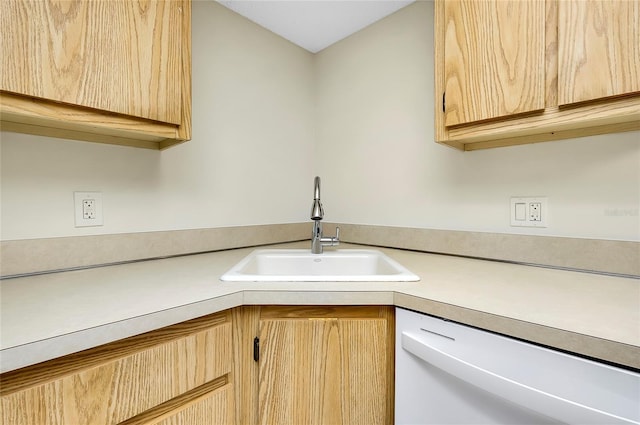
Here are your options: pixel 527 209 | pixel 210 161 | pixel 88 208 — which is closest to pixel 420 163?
pixel 527 209

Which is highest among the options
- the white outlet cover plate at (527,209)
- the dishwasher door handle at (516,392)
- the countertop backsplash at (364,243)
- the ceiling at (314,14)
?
the ceiling at (314,14)

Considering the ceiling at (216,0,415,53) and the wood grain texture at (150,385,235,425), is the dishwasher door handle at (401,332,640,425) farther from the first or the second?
the ceiling at (216,0,415,53)

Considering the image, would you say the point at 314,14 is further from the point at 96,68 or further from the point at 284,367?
the point at 284,367

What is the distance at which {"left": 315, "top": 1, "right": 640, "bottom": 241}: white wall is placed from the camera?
972 mm

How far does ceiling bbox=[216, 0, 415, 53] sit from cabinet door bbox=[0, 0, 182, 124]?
1.78 ft

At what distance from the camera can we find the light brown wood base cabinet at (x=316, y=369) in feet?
2.82

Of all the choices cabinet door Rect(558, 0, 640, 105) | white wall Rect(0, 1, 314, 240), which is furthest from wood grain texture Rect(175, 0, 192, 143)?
cabinet door Rect(558, 0, 640, 105)

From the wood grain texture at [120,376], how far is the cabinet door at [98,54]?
641mm

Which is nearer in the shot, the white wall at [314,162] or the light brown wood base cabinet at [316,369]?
the light brown wood base cabinet at [316,369]

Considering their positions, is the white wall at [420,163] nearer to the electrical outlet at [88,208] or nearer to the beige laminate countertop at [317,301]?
the beige laminate countertop at [317,301]

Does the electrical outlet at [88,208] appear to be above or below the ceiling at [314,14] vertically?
below

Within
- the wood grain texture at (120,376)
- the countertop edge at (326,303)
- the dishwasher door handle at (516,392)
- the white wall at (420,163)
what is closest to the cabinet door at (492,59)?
the white wall at (420,163)

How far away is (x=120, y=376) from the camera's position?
644 millimetres

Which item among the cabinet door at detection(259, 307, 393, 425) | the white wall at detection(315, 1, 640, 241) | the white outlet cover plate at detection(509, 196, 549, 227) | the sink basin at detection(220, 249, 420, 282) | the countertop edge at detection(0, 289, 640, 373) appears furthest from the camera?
the sink basin at detection(220, 249, 420, 282)
